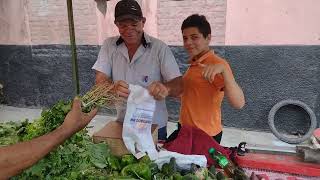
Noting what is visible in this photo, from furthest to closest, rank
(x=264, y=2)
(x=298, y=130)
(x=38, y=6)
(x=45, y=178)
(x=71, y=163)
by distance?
(x=38, y=6), (x=298, y=130), (x=264, y=2), (x=71, y=163), (x=45, y=178)

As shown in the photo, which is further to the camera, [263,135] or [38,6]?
[38,6]

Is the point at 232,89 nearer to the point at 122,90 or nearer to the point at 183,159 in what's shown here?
the point at 183,159

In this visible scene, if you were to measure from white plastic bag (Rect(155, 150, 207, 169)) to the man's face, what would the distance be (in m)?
1.10

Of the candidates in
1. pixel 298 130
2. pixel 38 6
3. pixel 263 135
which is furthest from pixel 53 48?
pixel 298 130

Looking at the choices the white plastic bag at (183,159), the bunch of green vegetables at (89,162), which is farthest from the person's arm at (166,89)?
the white plastic bag at (183,159)

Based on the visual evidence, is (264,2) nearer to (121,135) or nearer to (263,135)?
(263,135)

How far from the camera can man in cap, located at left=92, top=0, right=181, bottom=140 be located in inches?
109

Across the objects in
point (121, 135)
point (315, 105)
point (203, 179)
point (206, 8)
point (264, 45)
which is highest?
point (206, 8)

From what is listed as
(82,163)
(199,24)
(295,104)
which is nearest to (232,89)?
(199,24)

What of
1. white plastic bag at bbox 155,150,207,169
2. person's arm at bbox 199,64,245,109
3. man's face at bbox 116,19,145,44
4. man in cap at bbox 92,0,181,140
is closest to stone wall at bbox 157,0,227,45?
man in cap at bbox 92,0,181,140

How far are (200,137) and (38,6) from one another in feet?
18.9

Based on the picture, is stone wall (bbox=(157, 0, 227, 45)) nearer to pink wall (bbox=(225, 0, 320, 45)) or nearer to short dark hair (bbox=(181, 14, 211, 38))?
pink wall (bbox=(225, 0, 320, 45))

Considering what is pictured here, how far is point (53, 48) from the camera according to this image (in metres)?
7.07

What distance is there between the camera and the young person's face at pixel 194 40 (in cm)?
267
